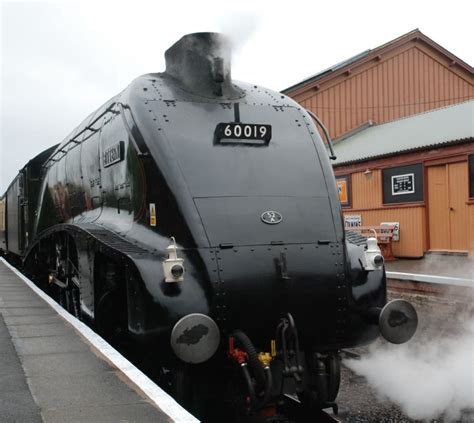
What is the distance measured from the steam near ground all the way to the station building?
13.2ft

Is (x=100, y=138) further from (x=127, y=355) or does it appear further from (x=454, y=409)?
(x=454, y=409)

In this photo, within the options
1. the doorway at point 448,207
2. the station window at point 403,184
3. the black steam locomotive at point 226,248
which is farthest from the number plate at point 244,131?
the station window at point 403,184

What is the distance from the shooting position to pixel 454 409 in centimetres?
515

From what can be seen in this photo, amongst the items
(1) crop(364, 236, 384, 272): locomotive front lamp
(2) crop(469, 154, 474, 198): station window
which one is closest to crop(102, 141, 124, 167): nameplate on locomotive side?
(1) crop(364, 236, 384, 272): locomotive front lamp

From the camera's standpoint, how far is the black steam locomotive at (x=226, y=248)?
3674mm

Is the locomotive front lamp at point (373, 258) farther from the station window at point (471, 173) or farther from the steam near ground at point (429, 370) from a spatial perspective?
the station window at point (471, 173)

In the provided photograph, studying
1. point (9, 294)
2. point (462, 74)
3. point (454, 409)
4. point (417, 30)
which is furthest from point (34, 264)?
point (462, 74)

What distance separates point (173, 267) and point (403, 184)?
999 cm

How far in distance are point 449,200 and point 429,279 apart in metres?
3.60

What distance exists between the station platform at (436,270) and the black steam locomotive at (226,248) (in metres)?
4.33

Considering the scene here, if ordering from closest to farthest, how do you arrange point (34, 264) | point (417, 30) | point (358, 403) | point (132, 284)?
point (132, 284), point (358, 403), point (34, 264), point (417, 30)

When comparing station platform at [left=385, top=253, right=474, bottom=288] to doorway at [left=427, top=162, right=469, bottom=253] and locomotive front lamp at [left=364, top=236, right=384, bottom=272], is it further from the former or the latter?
locomotive front lamp at [left=364, top=236, right=384, bottom=272]

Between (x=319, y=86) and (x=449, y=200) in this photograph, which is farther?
(x=319, y=86)

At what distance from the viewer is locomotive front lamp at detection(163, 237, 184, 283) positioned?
3551mm
